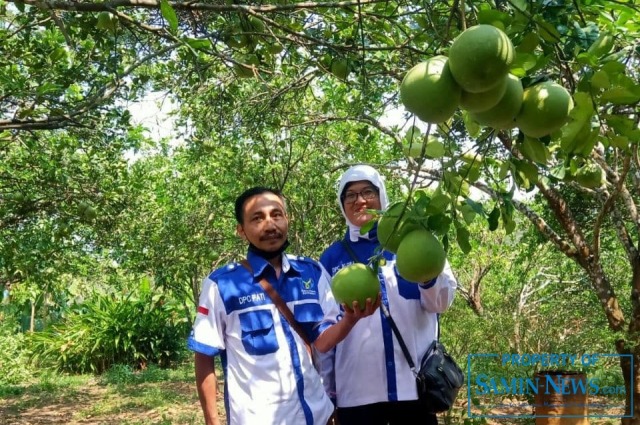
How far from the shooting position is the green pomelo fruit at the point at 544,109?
1.00 m

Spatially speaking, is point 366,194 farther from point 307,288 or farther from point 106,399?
point 106,399

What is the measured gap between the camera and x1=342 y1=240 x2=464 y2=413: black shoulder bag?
2.24 meters

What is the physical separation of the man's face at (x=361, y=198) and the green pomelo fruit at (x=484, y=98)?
138cm

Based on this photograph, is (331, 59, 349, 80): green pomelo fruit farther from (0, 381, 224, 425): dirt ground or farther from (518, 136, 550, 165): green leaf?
(0, 381, 224, 425): dirt ground

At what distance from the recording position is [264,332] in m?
2.08

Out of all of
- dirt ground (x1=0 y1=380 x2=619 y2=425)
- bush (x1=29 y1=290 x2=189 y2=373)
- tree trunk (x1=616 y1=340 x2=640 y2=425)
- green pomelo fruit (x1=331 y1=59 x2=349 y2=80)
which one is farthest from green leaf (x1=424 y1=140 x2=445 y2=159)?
bush (x1=29 y1=290 x2=189 y2=373)

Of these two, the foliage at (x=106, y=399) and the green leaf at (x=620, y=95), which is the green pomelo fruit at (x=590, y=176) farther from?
the foliage at (x=106, y=399)

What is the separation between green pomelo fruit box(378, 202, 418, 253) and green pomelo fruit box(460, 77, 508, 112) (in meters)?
0.31

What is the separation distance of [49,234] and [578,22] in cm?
491

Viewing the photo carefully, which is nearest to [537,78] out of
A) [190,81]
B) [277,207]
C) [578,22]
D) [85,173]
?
[578,22]

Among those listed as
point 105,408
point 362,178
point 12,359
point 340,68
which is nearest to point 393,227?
point 362,178

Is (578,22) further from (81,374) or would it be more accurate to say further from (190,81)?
(81,374)

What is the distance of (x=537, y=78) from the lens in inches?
42.0

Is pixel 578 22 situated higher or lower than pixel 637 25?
lower
